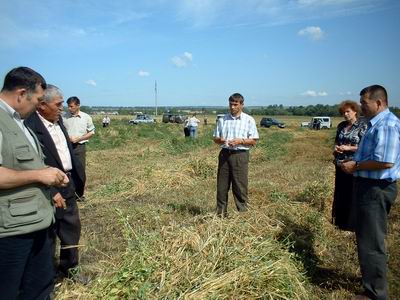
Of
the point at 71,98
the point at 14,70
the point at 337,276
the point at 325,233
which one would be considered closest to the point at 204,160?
the point at 71,98

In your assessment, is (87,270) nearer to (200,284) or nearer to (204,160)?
(200,284)

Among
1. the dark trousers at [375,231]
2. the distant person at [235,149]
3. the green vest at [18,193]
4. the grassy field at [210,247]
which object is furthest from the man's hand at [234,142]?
the green vest at [18,193]

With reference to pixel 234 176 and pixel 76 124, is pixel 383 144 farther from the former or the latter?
pixel 76 124

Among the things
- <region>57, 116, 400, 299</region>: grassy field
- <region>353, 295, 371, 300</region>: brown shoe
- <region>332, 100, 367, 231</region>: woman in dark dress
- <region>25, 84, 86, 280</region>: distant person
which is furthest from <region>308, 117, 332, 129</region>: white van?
<region>25, 84, 86, 280</region>: distant person

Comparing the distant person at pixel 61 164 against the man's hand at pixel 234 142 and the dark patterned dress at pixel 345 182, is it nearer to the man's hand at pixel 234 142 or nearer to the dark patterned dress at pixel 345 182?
the man's hand at pixel 234 142

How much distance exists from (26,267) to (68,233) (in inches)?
41.1

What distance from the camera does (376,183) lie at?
3.30 m

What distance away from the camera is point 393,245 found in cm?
464

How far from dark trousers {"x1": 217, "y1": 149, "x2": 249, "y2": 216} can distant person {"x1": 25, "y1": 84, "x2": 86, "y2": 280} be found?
2.31m

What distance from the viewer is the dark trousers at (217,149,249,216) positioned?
5.39 m

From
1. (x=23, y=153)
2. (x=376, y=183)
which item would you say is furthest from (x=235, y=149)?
(x=23, y=153)

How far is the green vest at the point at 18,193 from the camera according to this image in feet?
7.27

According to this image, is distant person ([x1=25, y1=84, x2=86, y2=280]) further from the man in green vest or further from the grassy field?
the man in green vest

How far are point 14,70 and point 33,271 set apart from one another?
1.47 meters
